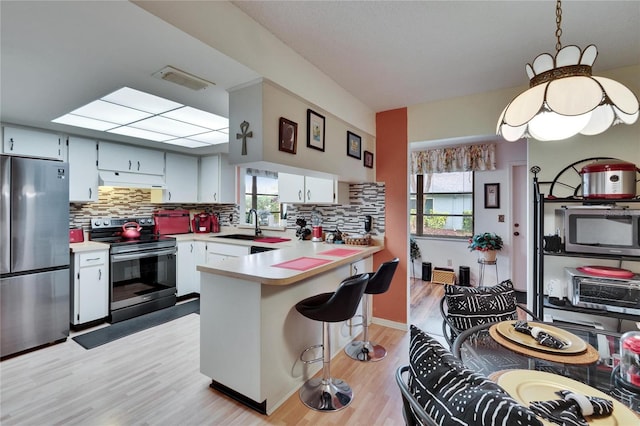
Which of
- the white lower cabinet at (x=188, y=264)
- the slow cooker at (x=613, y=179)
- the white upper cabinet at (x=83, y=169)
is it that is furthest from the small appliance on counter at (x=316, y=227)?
the white upper cabinet at (x=83, y=169)

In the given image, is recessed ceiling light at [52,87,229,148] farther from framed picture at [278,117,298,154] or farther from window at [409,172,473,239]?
window at [409,172,473,239]

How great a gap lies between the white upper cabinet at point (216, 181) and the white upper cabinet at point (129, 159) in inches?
24.6

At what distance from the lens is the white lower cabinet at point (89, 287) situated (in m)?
3.01

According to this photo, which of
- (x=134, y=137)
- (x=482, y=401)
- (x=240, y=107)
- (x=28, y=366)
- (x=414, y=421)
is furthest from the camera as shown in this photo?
(x=134, y=137)

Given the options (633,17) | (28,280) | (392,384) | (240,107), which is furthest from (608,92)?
(28,280)

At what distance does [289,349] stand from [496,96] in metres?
2.87

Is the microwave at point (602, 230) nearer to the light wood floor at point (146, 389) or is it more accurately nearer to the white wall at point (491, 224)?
the light wood floor at point (146, 389)

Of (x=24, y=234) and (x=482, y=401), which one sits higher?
(x=24, y=234)

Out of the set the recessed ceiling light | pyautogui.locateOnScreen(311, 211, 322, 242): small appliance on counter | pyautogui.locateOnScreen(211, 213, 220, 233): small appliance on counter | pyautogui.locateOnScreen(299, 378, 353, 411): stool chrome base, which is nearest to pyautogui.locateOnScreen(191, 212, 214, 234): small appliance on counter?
pyautogui.locateOnScreen(211, 213, 220, 233): small appliance on counter

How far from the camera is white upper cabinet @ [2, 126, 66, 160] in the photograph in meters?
2.80

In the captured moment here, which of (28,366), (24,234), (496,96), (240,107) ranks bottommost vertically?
(28,366)

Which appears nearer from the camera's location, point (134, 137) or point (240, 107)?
point (240, 107)

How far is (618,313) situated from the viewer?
199 cm

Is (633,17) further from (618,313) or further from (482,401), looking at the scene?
(482,401)
